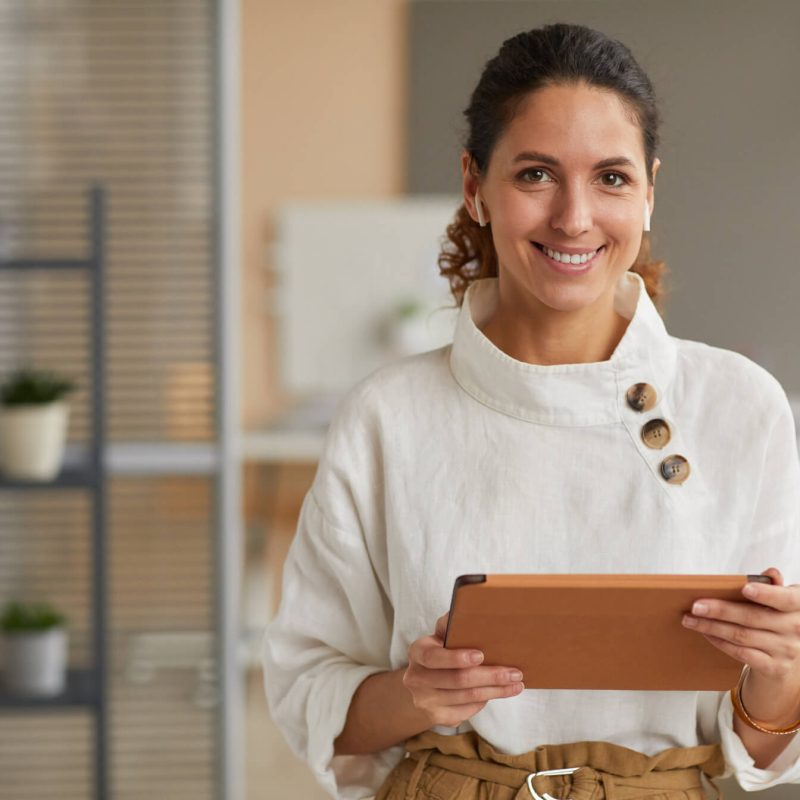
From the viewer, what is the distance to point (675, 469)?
130cm

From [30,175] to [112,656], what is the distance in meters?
1.30

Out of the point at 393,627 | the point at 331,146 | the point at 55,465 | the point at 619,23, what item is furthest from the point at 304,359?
the point at 393,627

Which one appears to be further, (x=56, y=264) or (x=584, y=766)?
(x=56, y=264)

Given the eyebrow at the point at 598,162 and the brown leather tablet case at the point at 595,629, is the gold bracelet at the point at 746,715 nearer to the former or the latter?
the brown leather tablet case at the point at 595,629

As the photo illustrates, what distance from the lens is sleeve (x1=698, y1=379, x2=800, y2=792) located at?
129 centimetres

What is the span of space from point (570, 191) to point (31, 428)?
1977mm

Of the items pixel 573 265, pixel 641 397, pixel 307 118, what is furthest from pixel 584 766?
pixel 307 118

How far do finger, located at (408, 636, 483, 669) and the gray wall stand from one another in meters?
4.72

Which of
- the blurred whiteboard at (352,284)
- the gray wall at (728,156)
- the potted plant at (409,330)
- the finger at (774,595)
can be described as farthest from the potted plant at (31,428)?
the gray wall at (728,156)

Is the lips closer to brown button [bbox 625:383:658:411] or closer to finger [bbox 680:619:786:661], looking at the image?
brown button [bbox 625:383:658:411]

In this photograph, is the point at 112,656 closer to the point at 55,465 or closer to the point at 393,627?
the point at 55,465

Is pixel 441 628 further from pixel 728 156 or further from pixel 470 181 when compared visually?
pixel 728 156

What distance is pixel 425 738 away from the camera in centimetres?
135

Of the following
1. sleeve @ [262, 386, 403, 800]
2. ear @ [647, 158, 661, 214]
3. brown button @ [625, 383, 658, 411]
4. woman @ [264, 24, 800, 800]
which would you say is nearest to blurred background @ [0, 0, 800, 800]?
ear @ [647, 158, 661, 214]
